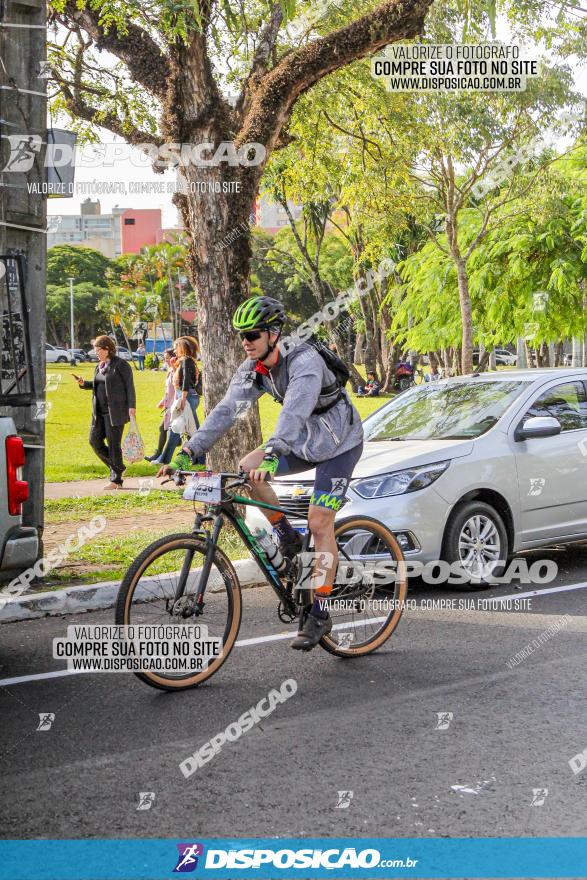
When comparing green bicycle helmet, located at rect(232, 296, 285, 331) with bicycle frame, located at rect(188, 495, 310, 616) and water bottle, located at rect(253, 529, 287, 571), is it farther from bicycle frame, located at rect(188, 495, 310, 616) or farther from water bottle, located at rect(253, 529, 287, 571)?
water bottle, located at rect(253, 529, 287, 571)

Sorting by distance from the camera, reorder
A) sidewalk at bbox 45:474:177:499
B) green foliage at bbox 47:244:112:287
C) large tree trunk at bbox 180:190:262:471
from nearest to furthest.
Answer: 1. large tree trunk at bbox 180:190:262:471
2. sidewalk at bbox 45:474:177:499
3. green foliage at bbox 47:244:112:287

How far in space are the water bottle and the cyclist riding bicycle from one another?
0.17ft

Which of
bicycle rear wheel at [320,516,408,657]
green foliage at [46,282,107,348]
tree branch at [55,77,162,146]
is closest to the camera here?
bicycle rear wheel at [320,516,408,657]

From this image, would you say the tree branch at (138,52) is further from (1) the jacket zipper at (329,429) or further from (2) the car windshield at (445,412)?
(1) the jacket zipper at (329,429)

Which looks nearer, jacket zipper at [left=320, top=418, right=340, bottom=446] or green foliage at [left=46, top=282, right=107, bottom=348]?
jacket zipper at [left=320, top=418, right=340, bottom=446]

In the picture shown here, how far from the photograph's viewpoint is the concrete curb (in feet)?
23.0

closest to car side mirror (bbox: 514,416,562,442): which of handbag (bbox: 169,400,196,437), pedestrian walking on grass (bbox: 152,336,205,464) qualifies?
pedestrian walking on grass (bbox: 152,336,205,464)

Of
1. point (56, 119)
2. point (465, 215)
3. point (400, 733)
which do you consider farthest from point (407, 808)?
point (465, 215)

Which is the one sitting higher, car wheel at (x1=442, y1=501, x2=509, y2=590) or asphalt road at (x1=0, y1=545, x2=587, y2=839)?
car wheel at (x1=442, y1=501, x2=509, y2=590)

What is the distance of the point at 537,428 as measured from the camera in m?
8.05

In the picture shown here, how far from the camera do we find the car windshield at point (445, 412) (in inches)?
328

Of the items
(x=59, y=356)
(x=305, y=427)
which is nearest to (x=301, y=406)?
(x=305, y=427)

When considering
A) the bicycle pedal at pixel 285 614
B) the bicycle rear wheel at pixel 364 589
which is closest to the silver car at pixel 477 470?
the bicycle rear wheel at pixel 364 589

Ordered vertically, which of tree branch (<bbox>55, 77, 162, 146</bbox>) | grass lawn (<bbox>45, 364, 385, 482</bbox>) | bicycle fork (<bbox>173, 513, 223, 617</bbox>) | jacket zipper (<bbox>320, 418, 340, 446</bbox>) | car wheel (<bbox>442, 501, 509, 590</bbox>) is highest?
tree branch (<bbox>55, 77, 162, 146</bbox>)
